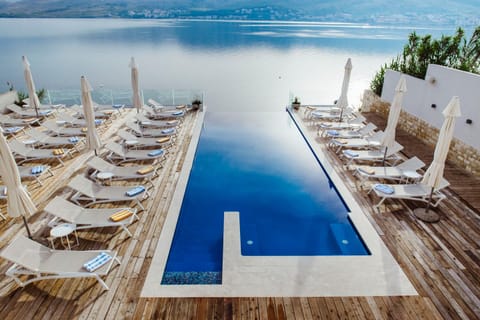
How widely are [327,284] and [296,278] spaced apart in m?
0.46

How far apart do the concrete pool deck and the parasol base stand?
1229 millimetres

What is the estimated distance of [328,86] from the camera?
108 ft

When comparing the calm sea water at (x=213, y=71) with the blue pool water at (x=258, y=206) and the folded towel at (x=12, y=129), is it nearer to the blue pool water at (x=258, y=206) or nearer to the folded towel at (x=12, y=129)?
the folded towel at (x=12, y=129)

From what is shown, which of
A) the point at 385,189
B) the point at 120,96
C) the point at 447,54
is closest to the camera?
the point at 385,189

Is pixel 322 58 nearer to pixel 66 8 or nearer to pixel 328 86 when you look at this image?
pixel 328 86

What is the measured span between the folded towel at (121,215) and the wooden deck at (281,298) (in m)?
0.30

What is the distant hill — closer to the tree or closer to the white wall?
the tree

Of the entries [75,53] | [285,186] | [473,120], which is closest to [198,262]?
[285,186]

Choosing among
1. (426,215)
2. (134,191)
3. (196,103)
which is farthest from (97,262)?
(196,103)

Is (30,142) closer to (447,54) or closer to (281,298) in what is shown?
(281,298)

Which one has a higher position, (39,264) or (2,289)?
(39,264)

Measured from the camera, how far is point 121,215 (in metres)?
5.89

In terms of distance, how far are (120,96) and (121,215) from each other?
9.40m

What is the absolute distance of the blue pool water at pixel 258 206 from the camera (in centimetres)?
580
